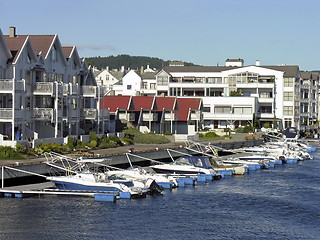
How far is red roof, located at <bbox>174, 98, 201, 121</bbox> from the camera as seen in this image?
107 meters

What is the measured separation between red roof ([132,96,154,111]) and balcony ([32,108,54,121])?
3207cm

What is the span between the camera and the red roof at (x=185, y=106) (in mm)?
107125

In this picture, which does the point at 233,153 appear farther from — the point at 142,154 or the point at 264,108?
the point at 264,108

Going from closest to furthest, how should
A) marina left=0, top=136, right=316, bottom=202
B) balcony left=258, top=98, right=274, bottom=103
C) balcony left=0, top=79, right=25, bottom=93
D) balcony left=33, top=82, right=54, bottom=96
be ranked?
marina left=0, top=136, right=316, bottom=202, balcony left=0, top=79, right=25, bottom=93, balcony left=33, top=82, right=54, bottom=96, balcony left=258, top=98, right=274, bottom=103

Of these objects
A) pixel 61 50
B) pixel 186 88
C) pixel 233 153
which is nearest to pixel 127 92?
pixel 186 88

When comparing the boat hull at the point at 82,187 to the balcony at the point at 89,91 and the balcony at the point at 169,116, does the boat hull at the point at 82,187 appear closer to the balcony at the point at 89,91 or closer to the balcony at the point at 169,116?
the balcony at the point at 89,91

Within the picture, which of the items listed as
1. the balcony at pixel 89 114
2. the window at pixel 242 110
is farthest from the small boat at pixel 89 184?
the window at pixel 242 110

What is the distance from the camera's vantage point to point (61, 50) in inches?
2901

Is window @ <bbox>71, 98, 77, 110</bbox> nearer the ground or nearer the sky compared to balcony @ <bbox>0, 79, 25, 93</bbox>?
nearer the ground

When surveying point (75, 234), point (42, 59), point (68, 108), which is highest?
point (42, 59)

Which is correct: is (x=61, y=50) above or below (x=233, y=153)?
above

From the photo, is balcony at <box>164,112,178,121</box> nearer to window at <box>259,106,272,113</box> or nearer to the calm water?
window at <box>259,106,272,113</box>

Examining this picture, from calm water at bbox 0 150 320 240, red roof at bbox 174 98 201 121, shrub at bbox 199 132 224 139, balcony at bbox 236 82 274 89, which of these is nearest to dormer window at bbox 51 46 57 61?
calm water at bbox 0 150 320 240

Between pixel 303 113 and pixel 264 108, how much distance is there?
14.3m
